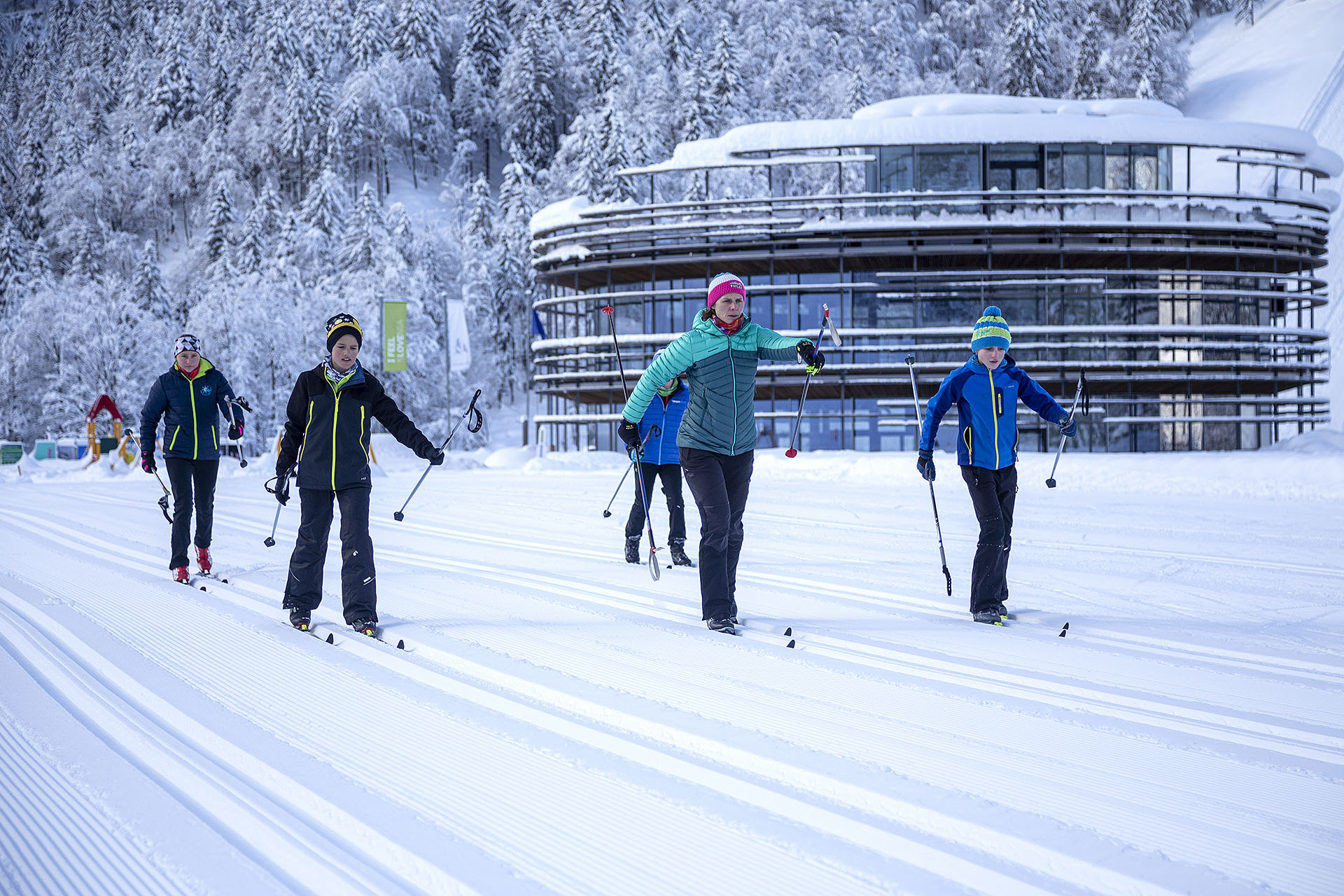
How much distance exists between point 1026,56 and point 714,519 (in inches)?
3553

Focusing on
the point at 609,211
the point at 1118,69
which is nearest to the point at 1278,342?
the point at 609,211

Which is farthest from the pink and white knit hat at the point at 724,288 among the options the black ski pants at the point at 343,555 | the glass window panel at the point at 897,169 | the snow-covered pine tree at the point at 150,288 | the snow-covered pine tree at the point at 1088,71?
the snow-covered pine tree at the point at 1088,71

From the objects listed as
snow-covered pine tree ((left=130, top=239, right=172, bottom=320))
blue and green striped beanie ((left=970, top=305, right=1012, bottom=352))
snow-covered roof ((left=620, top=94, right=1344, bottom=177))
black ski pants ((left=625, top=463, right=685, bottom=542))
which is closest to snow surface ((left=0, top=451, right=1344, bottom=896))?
black ski pants ((left=625, top=463, right=685, bottom=542))

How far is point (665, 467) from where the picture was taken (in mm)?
8664

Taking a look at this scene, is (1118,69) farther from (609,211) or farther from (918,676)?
(918,676)

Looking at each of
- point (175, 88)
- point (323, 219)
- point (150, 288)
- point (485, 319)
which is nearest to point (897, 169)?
point (485, 319)

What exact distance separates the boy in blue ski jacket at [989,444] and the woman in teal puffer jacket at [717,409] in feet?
3.48

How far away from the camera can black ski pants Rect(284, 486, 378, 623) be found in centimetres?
590

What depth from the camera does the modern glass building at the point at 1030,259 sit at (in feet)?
100

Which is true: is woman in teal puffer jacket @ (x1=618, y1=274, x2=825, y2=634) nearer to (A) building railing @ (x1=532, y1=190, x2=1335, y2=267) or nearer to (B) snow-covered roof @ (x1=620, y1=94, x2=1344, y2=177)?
(A) building railing @ (x1=532, y1=190, x2=1335, y2=267)

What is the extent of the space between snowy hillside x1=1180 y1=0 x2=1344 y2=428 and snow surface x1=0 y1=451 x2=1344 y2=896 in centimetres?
5709

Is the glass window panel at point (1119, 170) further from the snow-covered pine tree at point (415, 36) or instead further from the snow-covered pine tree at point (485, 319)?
the snow-covered pine tree at point (415, 36)

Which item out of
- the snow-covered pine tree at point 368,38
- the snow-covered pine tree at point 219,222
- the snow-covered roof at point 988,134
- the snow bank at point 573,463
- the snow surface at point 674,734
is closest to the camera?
the snow surface at point 674,734

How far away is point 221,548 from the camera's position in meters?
10.2
